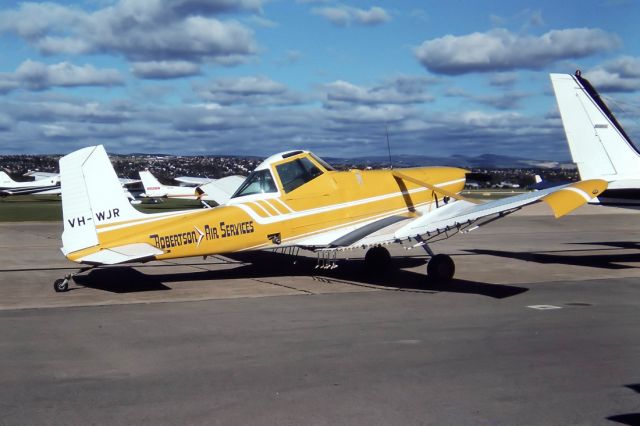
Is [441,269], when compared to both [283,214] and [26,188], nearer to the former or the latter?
[283,214]

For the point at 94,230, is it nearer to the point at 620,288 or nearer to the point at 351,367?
the point at 351,367

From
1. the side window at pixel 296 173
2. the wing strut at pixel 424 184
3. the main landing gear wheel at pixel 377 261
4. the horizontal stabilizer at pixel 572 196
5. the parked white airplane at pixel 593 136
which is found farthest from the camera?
the parked white airplane at pixel 593 136

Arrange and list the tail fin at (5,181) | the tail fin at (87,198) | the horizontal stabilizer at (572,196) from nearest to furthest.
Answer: the horizontal stabilizer at (572,196) → the tail fin at (87,198) → the tail fin at (5,181)

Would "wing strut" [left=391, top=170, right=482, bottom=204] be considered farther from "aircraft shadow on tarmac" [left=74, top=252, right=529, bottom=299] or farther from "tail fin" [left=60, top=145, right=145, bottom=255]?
"tail fin" [left=60, top=145, right=145, bottom=255]

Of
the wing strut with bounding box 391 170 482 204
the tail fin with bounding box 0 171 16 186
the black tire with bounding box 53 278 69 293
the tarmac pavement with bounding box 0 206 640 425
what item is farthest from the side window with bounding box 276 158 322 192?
the tail fin with bounding box 0 171 16 186

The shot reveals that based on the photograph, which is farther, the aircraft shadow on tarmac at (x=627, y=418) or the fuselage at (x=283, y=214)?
the fuselage at (x=283, y=214)

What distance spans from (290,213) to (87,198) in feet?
11.6

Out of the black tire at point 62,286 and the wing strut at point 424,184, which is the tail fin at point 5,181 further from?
the wing strut at point 424,184

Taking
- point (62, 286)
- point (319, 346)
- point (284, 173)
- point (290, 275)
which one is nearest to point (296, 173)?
point (284, 173)

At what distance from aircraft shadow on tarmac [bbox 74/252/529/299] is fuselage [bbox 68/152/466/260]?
1101mm

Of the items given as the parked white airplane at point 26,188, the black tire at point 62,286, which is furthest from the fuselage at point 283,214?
the parked white airplane at point 26,188

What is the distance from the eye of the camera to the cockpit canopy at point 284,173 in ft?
42.8

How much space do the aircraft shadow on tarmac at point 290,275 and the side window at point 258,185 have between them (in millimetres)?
1794

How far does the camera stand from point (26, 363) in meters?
7.01
